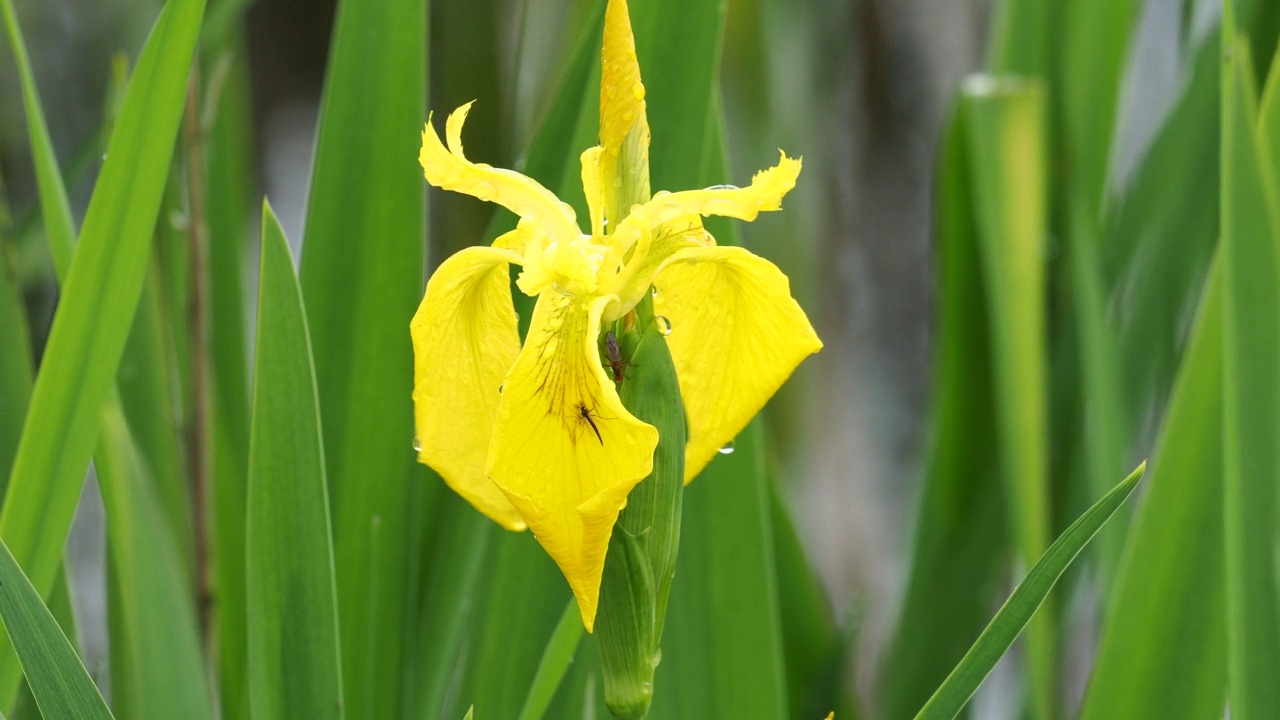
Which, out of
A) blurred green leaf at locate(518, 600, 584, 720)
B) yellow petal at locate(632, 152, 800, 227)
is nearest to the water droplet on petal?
yellow petal at locate(632, 152, 800, 227)

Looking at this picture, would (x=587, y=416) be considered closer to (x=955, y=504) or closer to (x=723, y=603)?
(x=723, y=603)

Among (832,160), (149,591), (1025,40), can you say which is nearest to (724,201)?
(149,591)

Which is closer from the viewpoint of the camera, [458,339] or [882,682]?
[458,339]

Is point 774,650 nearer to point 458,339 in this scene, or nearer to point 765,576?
point 765,576

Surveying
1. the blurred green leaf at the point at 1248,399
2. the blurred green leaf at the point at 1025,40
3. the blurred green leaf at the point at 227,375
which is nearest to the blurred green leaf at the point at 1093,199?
the blurred green leaf at the point at 1025,40

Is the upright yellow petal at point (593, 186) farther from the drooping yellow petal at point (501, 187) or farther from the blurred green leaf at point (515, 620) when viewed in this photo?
the blurred green leaf at point (515, 620)

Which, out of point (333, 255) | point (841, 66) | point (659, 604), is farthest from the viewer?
point (841, 66)

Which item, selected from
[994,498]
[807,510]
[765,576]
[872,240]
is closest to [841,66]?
[872,240]
